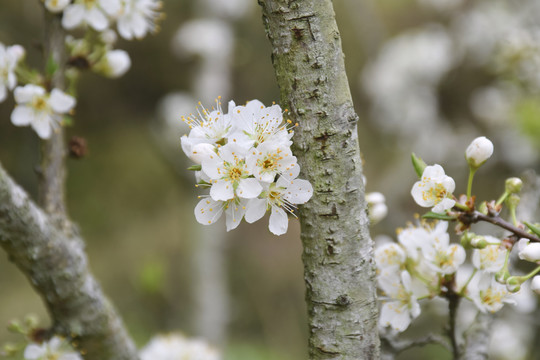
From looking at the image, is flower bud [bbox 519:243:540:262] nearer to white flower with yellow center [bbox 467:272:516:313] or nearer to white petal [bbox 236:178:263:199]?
white flower with yellow center [bbox 467:272:516:313]

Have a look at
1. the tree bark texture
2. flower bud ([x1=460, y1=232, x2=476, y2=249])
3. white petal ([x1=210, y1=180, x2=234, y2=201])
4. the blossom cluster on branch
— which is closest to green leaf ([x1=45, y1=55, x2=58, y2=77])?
the blossom cluster on branch

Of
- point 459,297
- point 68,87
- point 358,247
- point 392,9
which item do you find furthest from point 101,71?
point 392,9

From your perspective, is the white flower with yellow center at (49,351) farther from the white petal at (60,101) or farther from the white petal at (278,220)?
the white petal at (278,220)

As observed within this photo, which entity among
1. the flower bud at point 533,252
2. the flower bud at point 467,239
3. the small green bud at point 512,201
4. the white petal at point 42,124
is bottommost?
the flower bud at point 533,252

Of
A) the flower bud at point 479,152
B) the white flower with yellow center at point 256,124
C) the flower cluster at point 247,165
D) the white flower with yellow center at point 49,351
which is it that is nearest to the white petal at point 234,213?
the flower cluster at point 247,165

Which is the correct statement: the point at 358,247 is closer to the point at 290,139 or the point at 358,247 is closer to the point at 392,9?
the point at 290,139

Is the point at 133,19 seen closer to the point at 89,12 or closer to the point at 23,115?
the point at 89,12

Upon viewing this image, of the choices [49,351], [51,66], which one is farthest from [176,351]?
[51,66]
